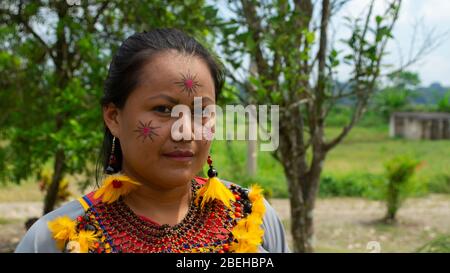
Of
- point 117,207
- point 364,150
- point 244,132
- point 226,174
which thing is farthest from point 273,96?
point 364,150

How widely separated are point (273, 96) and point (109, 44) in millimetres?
1846

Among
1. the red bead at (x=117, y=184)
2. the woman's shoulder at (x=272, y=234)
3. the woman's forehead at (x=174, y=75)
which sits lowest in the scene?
the woman's shoulder at (x=272, y=234)

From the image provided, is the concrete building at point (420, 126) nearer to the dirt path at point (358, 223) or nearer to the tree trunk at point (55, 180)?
the dirt path at point (358, 223)

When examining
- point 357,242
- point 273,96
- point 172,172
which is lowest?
point 357,242

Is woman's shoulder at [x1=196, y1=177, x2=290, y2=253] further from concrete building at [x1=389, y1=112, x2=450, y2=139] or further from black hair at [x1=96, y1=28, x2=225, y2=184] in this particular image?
concrete building at [x1=389, y1=112, x2=450, y2=139]

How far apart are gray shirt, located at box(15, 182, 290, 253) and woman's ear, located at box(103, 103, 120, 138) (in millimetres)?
227

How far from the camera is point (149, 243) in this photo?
4.99 ft

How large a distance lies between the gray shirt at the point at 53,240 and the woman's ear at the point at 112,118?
227 millimetres

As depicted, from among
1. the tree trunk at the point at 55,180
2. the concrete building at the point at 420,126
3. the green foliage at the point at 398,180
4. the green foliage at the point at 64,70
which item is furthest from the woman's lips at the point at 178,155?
the concrete building at the point at 420,126

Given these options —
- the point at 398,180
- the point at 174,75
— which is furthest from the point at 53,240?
the point at 398,180

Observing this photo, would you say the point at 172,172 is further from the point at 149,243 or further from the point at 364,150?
the point at 364,150

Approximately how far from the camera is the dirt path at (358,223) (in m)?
6.55

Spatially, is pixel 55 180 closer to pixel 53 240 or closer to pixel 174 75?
pixel 53 240

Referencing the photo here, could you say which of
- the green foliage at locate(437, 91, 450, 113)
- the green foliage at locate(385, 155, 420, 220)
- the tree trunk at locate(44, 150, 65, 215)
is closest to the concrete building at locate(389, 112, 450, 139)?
the green foliage at locate(437, 91, 450, 113)
